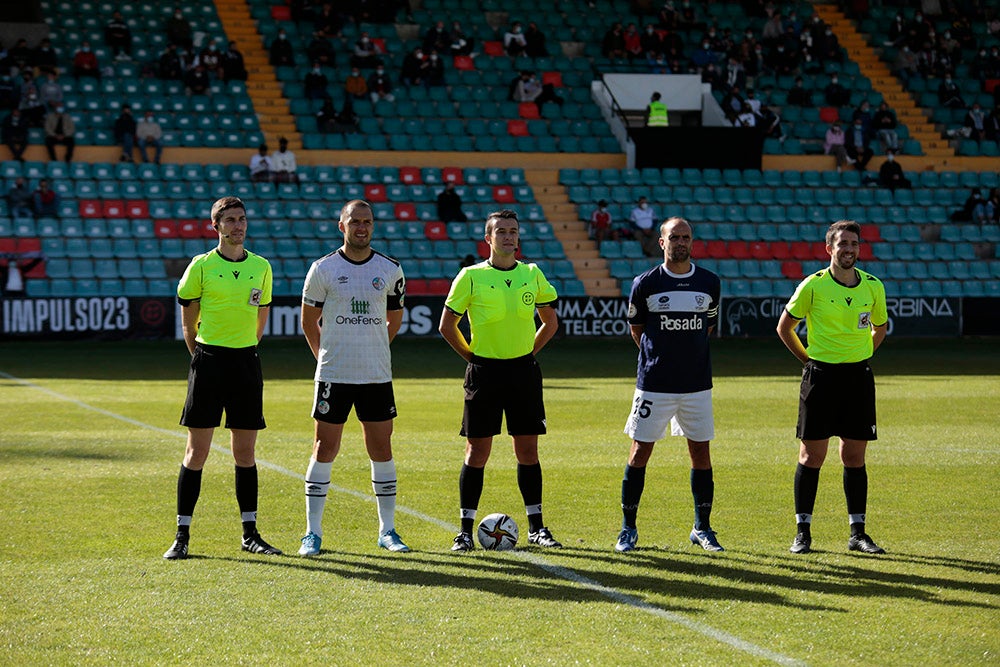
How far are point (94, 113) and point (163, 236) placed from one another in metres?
5.08

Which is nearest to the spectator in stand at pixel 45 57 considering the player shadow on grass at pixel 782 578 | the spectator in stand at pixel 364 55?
the spectator in stand at pixel 364 55

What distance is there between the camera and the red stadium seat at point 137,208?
103ft

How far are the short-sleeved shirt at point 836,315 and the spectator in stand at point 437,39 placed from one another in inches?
1168

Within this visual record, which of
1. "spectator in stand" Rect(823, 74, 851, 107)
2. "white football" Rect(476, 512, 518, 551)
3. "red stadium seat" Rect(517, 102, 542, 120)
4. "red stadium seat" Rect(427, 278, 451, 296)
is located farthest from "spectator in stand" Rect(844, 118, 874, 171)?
"white football" Rect(476, 512, 518, 551)

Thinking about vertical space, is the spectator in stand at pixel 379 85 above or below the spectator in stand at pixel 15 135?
above

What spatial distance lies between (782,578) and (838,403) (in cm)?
157

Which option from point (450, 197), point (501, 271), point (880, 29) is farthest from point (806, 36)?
point (501, 271)

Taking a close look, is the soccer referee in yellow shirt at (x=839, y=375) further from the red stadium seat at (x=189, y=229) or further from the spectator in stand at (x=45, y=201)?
the spectator in stand at (x=45, y=201)

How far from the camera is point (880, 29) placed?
43656 mm

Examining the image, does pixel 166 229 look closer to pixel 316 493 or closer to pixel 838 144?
pixel 838 144

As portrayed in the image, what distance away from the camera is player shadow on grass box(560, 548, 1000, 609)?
7348 millimetres

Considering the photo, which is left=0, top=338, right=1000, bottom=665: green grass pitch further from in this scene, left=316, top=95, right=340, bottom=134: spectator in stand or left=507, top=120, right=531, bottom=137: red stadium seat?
left=507, top=120, right=531, bottom=137: red stadium seat

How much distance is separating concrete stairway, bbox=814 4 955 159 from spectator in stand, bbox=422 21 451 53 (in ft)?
44.4

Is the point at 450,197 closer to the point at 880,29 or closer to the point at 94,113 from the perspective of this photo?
the point at 94,113
